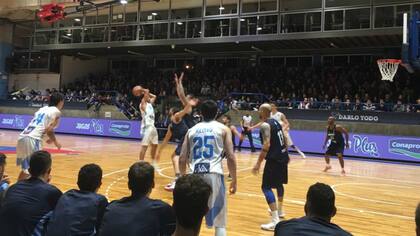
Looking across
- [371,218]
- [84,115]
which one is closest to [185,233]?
[371,218]

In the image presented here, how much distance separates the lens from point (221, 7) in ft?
82.6

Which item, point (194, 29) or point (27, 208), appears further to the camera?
point (194, 29)

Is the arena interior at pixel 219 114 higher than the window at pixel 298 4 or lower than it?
lower

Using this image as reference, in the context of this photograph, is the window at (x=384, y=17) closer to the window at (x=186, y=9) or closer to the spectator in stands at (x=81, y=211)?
the window at (x=186, y=9)

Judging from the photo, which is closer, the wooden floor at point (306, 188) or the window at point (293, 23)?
the wooden floor at point (306, 188)

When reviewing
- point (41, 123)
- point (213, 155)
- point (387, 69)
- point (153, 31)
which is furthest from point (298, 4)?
point (213, 155)

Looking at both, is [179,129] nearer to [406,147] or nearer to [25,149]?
[25,149]

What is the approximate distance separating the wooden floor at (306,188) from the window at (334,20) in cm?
893

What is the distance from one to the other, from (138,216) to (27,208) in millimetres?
994

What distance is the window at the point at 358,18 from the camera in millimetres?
20516

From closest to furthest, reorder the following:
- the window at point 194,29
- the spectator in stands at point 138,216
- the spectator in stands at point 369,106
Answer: the spectator in stands at point 138,216 → the spectator in stands at point 369,106 → the window at point 194,29

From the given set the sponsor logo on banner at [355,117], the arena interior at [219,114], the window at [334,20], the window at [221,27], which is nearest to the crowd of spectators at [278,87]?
the arena interior at [219,114]

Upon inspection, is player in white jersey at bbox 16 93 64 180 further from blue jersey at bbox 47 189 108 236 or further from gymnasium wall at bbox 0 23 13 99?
gymnasium wall at bbox 0 23 13 99

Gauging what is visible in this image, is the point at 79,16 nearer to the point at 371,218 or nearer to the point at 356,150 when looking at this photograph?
the point at 356,150
